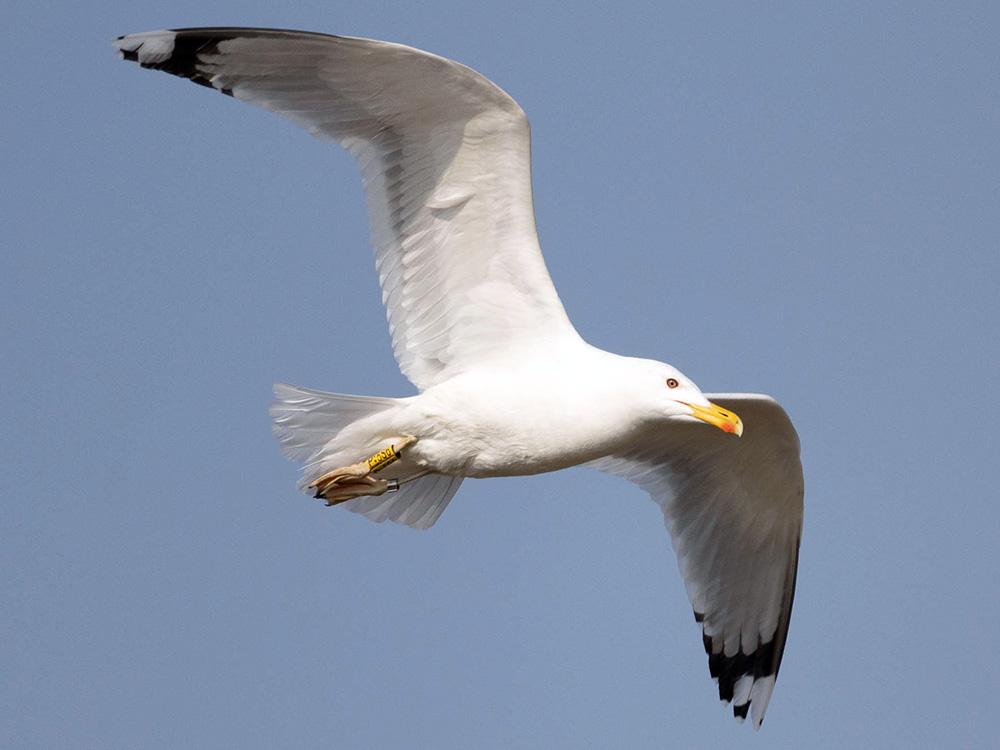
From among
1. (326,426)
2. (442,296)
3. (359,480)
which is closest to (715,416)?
(442,296)

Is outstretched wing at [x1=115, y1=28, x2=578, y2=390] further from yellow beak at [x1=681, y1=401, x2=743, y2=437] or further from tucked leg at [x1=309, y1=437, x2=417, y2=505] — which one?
yellow beak at [x1=681, y1=401, x2=743, y2=437]

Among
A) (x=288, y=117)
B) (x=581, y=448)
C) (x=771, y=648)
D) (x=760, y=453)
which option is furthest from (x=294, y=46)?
(x=771, y=648)

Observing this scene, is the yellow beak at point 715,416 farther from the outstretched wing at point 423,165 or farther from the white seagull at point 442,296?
the outstretched wing at point 423,165

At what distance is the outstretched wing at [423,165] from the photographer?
603cm

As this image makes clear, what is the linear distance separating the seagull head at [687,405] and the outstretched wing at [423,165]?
496 millimetres

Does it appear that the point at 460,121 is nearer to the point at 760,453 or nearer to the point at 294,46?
the point at 294,46

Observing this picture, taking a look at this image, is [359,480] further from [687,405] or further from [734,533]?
[734,533]

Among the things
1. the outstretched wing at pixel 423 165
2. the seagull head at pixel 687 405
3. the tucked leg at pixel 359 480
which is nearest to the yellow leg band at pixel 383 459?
the tucked leg at pixel 359 480

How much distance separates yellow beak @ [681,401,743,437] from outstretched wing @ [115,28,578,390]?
650mm

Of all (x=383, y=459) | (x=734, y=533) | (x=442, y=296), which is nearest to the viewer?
(x=383, y=459)

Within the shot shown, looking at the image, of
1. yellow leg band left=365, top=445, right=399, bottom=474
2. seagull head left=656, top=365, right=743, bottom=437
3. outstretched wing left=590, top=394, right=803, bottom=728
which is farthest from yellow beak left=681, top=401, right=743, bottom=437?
yellow leg band left=365, top=445, right=399, bottom=474

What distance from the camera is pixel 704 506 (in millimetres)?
7562

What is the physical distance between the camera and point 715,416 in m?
6.09

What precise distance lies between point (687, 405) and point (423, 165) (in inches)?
58.5
